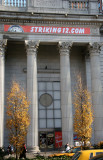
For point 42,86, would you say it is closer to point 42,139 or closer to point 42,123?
point 42,123

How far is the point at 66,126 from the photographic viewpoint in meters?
30.7

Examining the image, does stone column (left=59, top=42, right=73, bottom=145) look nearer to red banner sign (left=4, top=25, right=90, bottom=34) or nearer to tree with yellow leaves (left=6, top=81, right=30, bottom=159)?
red banner sign (left=4, top=25, right=90, bottom=34)

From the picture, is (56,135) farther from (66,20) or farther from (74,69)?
(66,20)

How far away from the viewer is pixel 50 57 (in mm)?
37406

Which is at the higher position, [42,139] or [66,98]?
[66,98]

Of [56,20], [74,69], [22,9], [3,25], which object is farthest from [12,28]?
[74,69]

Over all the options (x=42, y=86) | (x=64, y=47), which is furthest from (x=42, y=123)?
(x=64, y=47)

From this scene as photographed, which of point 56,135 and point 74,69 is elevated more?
point 74,69

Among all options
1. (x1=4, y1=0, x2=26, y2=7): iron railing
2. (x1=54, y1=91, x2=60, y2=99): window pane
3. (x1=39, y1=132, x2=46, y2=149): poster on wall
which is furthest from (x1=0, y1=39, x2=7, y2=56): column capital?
(x1=39, y1=132, x2=46, y2=149): poster on wall

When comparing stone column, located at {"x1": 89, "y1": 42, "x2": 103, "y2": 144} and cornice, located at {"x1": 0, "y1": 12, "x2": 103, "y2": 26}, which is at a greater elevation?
cornice, located at {"x1": 0, "y1": 12, "x2": 103, "y2": 26}

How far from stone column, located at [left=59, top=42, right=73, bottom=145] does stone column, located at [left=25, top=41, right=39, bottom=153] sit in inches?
131

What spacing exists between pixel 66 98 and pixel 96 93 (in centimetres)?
395

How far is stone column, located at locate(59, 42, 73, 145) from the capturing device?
30.5m

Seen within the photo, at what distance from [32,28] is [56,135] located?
1492 centimetres
